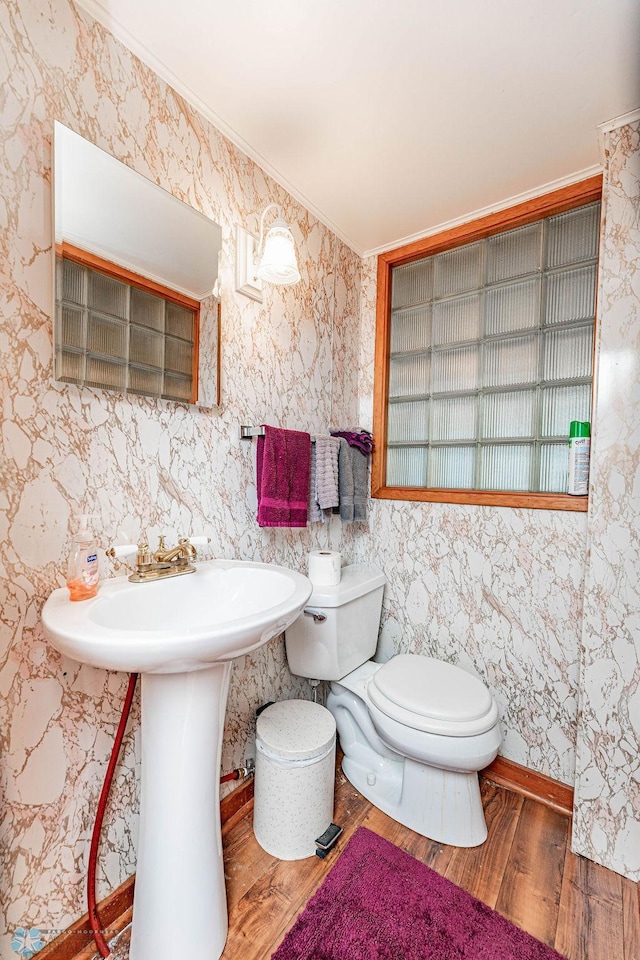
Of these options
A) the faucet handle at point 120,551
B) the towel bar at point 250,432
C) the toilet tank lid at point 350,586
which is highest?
the towel bar at point 250,432

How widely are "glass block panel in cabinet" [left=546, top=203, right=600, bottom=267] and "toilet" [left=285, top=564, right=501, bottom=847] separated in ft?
4.74

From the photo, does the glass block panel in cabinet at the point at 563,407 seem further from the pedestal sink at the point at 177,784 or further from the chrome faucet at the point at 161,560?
the chrome faucet at the point at 161,560

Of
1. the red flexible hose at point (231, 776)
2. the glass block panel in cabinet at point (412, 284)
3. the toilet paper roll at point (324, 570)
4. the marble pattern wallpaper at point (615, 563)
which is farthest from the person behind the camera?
the glass block panel in cabinet at point (412, 284)

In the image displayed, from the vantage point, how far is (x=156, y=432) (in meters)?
1.19

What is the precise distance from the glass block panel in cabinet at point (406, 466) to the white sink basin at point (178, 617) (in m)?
0.97

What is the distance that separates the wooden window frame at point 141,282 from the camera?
98 centimetres

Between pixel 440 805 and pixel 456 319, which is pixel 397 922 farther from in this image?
pixel 456 319

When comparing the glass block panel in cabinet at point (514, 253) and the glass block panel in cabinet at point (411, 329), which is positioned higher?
the glass block panel in cabinet at point (514, 253)

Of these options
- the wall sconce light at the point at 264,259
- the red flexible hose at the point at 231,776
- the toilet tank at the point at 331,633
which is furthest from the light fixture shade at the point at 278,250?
the red flexible hose at the point at 231,776

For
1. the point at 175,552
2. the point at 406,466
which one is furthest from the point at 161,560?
the point at 406,466

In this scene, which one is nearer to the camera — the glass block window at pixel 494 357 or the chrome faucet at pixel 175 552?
the chrome faucet at pixel 175 552

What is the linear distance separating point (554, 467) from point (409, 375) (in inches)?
29.3

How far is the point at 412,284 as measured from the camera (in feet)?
6.45

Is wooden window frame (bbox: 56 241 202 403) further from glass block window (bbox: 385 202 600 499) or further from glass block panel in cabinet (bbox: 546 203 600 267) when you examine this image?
glass block panel in cabinet (bbox: 546 203 600 267)
